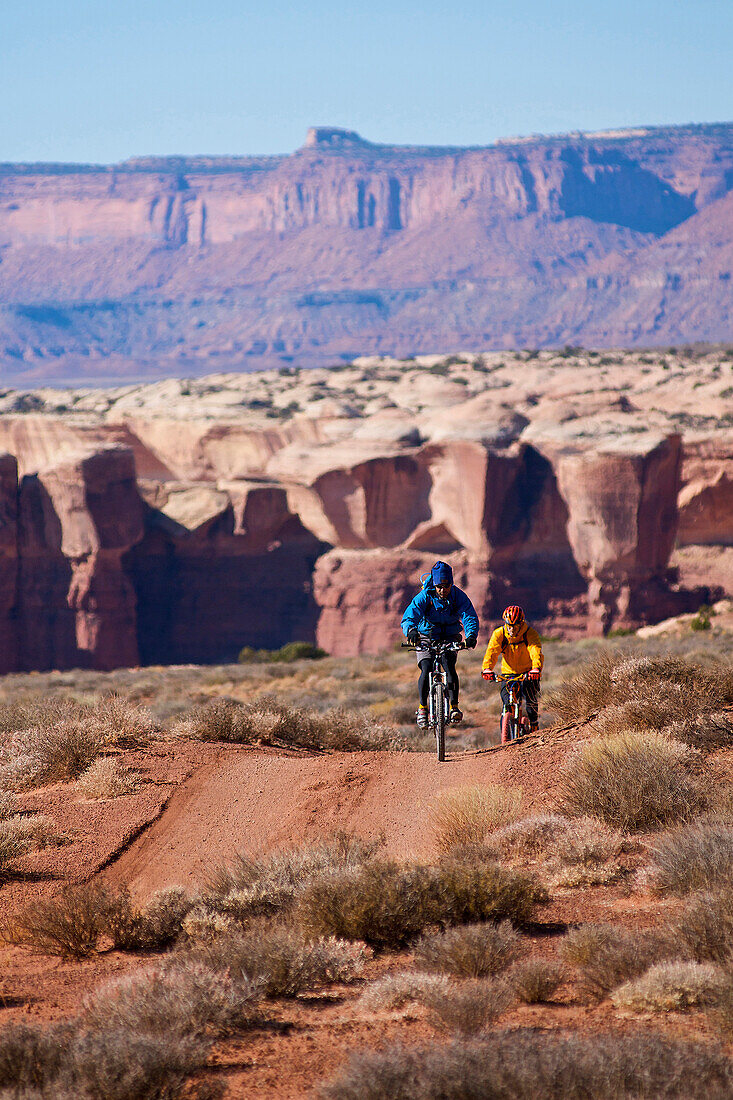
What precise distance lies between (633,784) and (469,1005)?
132 inches

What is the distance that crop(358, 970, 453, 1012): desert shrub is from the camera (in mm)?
5453

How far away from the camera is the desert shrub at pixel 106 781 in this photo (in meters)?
9.83

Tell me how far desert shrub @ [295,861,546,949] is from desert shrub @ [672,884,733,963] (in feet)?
3.57

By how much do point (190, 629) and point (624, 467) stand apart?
17040mm

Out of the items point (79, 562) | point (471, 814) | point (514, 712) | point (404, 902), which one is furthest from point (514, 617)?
point (79, 562)

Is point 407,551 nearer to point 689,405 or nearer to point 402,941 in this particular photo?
point 689,405

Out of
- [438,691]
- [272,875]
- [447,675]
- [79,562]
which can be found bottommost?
[79,562]

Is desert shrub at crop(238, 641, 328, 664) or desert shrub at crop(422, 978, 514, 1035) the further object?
desert shrub at crop(238, 641, 328, 664)

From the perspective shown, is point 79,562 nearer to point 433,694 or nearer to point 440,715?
point 433,694

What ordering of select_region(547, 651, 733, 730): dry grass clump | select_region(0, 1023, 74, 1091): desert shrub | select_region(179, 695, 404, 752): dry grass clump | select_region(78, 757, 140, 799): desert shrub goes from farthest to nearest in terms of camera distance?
select_region(179, 695, 404, 752): dry grass clump → select_region(78, 757, 140, 799): desert shrub → select_region(547, 651, 733, 730): dry grass clump → select_region(0, 1023, 74, 1091): desert shrub

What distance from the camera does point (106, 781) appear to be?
9.92 m

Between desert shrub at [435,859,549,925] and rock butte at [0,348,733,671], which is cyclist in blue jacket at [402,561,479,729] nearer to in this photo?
desert shrub at [435,859,549,925]

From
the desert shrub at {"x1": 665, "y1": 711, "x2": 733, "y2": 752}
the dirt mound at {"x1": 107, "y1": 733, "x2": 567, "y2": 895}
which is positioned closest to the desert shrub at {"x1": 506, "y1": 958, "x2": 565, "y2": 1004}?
the dirt mound at {"x1": 107, "y1": 733, "x2": 567, "y2": 895}

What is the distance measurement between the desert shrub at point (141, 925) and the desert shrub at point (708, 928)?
9.08 feet
